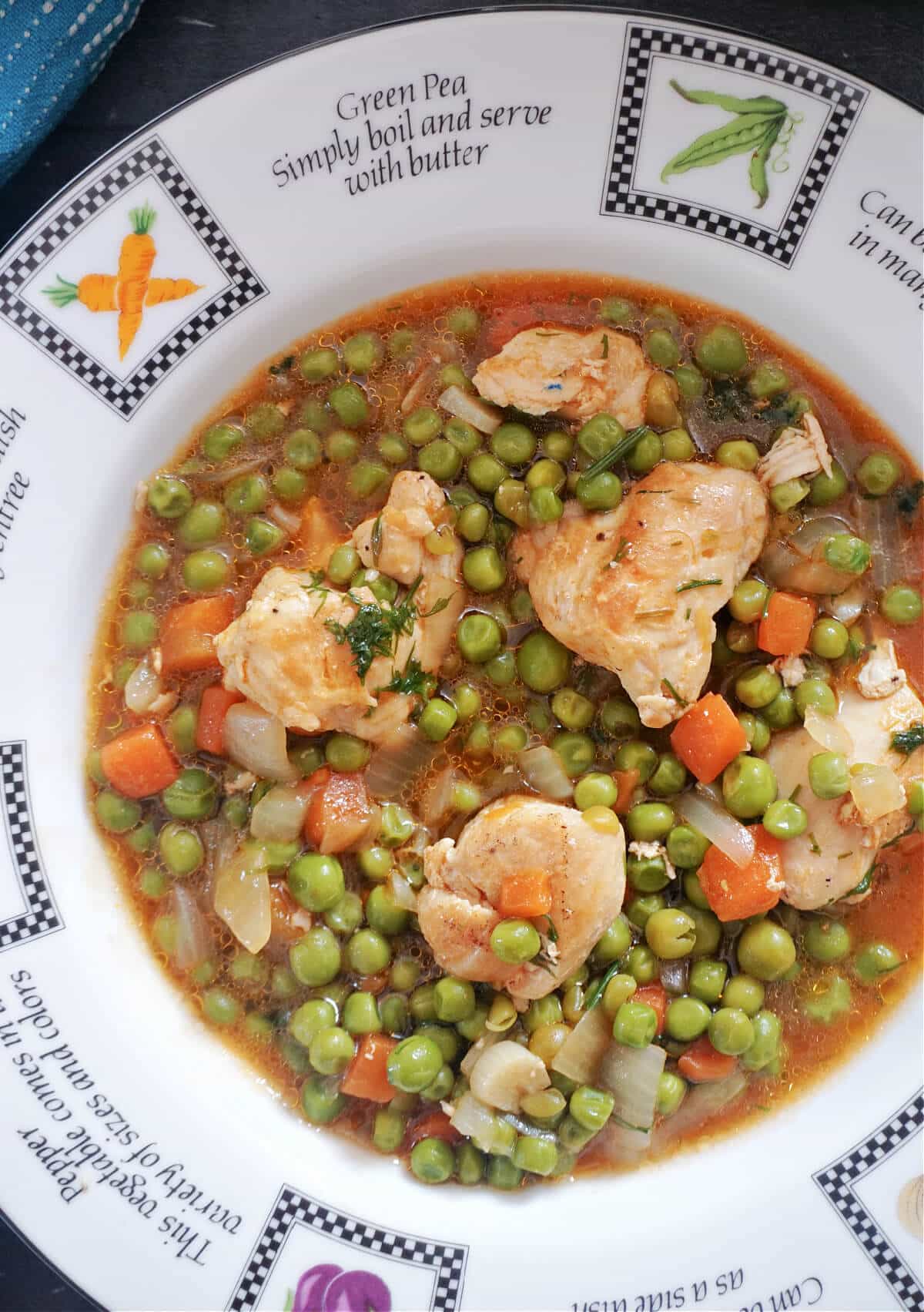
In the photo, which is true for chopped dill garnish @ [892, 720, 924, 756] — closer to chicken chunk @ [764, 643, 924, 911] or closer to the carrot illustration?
chicken chunk @ [764, 643, 924, 911]

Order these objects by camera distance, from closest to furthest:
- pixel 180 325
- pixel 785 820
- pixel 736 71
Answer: pixel 736 71, pixel 180 325, pixel 785 820

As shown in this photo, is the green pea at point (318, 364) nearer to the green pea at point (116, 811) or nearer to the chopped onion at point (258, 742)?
the chopped onion at point (258, 742)

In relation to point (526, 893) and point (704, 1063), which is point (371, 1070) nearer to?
point (526, 893)

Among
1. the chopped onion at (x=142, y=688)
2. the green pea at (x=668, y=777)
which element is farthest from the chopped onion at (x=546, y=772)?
the chopped onion at (x=142, y=688)

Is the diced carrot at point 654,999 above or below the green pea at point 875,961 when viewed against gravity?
below

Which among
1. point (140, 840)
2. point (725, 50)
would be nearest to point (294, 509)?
point (140, 840)

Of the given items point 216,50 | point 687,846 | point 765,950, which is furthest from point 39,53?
point 765,950

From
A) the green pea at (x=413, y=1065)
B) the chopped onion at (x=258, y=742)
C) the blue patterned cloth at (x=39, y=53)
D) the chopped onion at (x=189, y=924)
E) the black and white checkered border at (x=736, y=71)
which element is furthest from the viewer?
the chopped onion at (x=189, y=924)
